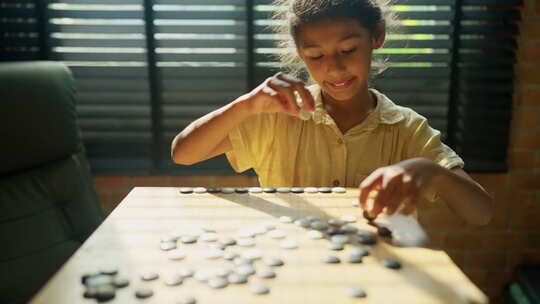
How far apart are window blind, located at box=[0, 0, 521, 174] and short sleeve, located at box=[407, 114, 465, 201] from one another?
71 cm

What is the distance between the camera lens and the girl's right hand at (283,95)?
1.04 meters

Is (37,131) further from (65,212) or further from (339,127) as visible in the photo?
(339,127)

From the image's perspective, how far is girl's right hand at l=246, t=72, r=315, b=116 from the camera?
41.0 inches

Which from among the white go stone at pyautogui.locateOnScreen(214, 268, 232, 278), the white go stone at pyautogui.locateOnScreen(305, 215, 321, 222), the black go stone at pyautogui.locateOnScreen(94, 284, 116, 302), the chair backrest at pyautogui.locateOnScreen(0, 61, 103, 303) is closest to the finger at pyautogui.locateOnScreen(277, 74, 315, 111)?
the white go stone at pyautogui.locateOnScreen(305, 215, 321, 222)

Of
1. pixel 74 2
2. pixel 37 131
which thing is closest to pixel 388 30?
pixel 37 131

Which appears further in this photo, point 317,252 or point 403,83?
point 403,83

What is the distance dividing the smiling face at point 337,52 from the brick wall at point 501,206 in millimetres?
938

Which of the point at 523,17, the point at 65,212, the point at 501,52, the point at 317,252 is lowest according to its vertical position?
the point at 65,212

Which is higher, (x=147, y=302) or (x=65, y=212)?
(x=147, y=302)

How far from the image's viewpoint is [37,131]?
60.6 inches

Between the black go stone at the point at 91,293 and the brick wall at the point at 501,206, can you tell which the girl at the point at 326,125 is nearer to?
the black go stone at the point at 91,293

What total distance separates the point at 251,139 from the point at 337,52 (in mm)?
343

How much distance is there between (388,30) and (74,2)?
1.26m

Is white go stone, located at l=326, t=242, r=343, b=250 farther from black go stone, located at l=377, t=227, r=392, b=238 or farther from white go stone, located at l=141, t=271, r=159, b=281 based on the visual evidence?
white go stone, located at l=141, t=271, r=159, b=281
